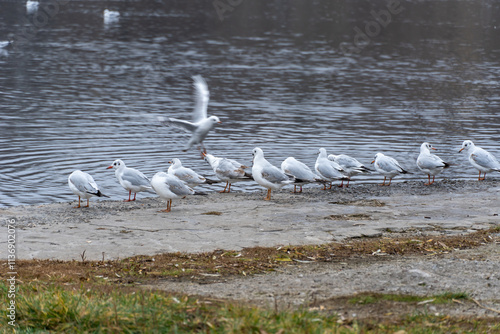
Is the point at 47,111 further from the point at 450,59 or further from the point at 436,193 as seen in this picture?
the point at 450,59

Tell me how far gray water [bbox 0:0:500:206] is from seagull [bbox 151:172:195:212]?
2145mm

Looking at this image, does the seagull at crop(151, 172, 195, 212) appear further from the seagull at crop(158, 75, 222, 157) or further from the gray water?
the gray water

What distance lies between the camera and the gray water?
60.7 ft

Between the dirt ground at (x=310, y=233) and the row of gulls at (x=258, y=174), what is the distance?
1.16 ft

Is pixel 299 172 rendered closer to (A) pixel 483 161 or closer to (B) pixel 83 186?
(B) pixel 83 186

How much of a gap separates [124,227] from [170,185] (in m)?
1.98

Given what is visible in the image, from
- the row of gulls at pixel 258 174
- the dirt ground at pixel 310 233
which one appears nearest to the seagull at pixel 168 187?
the row of gulls at pixel 258 174

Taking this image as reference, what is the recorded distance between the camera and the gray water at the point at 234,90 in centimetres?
1852

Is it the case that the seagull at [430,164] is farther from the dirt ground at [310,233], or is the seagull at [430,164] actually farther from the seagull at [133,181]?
the seagull at [133,181]

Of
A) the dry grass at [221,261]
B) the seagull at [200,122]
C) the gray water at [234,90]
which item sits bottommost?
the gray water at [234,90]

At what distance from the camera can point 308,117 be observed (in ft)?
80.7

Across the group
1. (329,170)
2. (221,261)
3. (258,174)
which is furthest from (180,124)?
(221,261)

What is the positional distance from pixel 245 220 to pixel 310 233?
5.06 ft

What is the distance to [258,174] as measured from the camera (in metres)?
14.4
